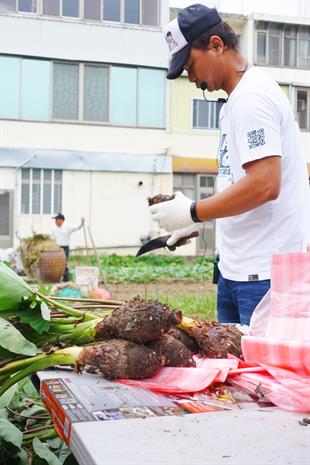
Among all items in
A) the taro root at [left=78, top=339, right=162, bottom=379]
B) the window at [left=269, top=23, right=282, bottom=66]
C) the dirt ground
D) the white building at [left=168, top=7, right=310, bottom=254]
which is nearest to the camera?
the taro root at [left=78, top=339, right=162, bottom=379]

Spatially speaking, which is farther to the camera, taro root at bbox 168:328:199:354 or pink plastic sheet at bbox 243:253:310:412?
taro root at bbox 168:328:199:354

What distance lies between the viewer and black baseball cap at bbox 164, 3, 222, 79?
238 centimetres

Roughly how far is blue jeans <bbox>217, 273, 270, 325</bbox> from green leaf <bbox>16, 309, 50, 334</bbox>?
886 millimetres

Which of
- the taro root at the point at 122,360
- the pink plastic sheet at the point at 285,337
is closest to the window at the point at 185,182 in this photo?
the pink plastic sheet at the point at 285,337

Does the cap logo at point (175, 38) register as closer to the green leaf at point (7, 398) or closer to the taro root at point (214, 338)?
the taro root at point (214, 338)

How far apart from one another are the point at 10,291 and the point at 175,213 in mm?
751

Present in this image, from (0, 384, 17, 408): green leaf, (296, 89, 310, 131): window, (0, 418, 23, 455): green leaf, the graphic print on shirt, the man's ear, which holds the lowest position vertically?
(0, 418, 23, 455): green leaf

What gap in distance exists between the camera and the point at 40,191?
16938mm

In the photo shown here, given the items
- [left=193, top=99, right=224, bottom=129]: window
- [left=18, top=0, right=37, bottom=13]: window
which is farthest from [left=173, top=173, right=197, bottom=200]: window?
[left=18, top=0, right=37, bottom=13]: window

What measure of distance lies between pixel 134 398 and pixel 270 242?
1154mm

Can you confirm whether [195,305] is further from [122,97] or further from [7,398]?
[122,97]

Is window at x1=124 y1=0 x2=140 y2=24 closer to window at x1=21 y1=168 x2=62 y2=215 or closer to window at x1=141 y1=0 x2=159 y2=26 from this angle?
window at x1=141 y1=0 x2=159 y2=26

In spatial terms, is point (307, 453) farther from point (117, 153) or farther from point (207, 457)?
point (117, 153)

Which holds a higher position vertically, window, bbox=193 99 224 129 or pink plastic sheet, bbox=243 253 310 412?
window, bbox=193 99 224 129
